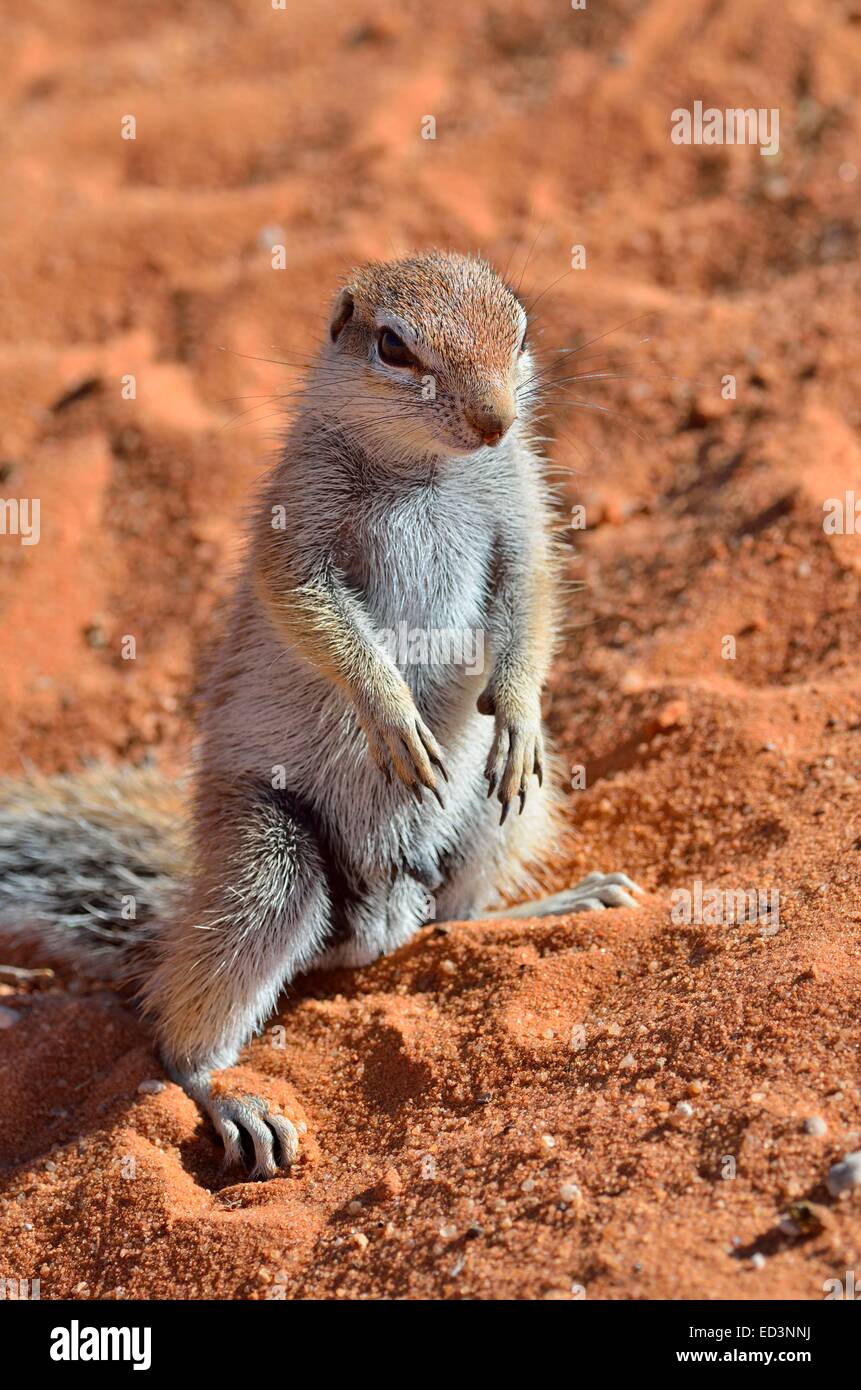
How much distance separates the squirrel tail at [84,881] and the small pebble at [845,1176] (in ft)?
7.65

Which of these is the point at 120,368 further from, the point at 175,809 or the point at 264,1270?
the point at 264,1270

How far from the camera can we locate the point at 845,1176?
272 cm

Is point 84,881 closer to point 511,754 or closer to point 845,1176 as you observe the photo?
point 511,754

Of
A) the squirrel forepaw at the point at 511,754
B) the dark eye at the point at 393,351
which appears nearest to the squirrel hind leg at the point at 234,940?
the squirrel forepaw at the point at 511,754

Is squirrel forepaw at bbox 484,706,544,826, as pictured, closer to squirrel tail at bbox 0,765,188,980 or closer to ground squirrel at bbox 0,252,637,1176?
ground squirrel at bbox 0,252,637,1176

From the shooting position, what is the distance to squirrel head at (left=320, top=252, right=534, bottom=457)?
363 centimetres

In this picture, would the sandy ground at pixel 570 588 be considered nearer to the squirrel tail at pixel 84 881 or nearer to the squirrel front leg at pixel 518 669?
the squirrel tail at pixel 84 881

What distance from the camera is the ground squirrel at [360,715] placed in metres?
3.83

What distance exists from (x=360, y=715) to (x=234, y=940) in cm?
74

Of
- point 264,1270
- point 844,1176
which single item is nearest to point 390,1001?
point 264,1270

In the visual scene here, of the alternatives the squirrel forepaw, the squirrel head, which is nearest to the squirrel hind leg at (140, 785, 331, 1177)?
the squirrel forepaw

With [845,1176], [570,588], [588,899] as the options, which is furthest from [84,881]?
[845,1176]

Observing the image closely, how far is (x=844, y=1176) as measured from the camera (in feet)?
8.94

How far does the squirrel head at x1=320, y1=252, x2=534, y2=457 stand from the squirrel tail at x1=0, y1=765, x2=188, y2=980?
1.61 m
